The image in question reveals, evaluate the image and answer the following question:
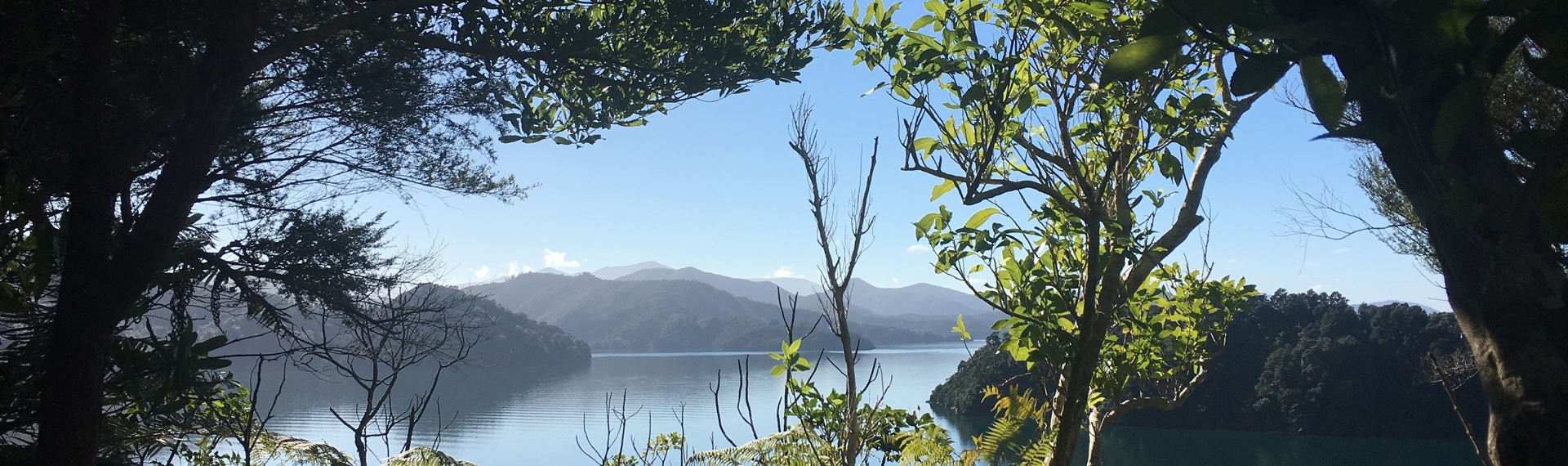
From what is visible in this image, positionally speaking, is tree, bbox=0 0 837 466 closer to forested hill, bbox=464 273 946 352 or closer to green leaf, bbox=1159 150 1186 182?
green leaf, bbox=1159 150 1186 182

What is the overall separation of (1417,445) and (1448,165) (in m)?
31.6

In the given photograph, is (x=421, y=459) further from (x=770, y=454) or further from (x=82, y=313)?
(x=82, y=313)

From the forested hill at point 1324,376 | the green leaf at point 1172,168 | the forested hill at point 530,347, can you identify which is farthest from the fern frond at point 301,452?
the forested hill at point 530,347

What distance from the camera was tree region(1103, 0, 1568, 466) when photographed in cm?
39

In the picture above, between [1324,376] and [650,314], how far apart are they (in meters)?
53.6

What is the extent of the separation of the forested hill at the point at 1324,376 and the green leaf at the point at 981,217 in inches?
800

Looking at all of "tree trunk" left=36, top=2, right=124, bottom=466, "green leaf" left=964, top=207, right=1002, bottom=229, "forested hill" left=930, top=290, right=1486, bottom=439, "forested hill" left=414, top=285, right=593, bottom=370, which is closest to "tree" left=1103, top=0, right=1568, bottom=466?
"green leaf" left=964, top=207, right=1002, bottom=229

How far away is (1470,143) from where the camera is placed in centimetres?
46

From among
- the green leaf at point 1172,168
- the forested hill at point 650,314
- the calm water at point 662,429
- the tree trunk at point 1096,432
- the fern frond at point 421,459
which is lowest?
the calm water at point 662,429

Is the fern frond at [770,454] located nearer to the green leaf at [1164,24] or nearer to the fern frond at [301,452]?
the fern frond at [301,452]

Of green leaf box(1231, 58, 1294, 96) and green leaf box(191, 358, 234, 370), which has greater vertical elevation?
green leaf box(1231, 58, 1294, 96)

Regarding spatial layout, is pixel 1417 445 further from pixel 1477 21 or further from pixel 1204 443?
pixel 1477 21

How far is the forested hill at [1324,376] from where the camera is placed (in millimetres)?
23219

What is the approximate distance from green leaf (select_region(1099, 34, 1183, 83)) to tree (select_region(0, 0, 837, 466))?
1.65 meters
